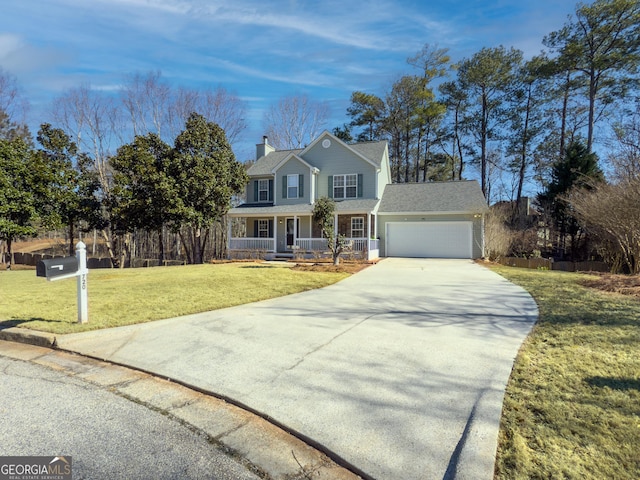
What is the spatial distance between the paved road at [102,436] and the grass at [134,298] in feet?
7.16

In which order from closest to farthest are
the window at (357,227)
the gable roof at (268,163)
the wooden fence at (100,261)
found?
1. the window at (357,227)
2. the wooden fence at (100,261)
3. the gable roof at (268,163)

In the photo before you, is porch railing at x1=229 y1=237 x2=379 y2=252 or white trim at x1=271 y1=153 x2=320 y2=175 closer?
porch railing at x1=229 y1=237 x2=379 y2=252

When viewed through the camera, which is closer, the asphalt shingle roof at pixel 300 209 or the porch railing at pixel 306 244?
the porch railing at pixel 306 244

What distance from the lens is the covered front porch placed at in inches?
727

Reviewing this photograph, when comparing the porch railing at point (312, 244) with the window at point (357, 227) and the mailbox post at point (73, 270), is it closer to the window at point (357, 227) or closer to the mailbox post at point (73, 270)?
the window at point (357, 227)

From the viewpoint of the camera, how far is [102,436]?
2514 mm

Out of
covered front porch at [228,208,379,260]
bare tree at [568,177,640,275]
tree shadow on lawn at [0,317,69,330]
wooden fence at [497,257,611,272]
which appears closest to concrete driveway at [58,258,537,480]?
tree shadow on lawn at [0,317,69,330]

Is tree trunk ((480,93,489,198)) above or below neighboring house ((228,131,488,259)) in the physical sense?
above

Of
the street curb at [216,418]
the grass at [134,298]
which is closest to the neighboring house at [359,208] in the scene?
the grass at [134,298]

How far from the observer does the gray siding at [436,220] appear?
63.0ft

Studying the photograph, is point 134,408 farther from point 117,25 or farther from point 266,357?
point 117,25

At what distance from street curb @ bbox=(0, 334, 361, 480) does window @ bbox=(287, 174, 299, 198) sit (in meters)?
17.4

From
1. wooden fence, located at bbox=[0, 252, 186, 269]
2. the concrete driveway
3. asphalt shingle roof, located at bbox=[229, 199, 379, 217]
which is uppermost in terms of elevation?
asphalt shingle roof, located at bbox=[229, 199, 379, 217]

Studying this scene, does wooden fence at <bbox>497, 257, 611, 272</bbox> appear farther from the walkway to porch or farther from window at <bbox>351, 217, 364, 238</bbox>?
window at <bbox>351, 217, 364, 238</bbox>
